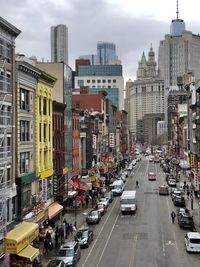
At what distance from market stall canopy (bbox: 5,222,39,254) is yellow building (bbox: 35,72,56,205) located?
859cm

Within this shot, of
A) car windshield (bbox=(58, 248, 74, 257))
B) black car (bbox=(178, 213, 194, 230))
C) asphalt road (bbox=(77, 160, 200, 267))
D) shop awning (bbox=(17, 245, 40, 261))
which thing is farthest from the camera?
black car (bbox=(178, 213, 194, 230))

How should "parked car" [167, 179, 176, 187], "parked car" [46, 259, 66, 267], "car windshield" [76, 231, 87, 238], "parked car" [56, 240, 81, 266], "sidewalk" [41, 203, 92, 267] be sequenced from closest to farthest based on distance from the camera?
"parked car" [46, 259, 66, 267] → "parked car" [56, 240, 81, 266] → "sidewalk" [41, 203, 92, 267] → "car windshield" [76, 231, 87, 238] → "parked car" [167, 179, 176, 187]

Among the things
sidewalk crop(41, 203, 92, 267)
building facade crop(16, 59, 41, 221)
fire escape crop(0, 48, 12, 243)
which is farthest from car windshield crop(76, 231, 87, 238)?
fire escape crop(0, 48, 12, 243)

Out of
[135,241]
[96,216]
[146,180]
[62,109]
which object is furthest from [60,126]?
[146,180]

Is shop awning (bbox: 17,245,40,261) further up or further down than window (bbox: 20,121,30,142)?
further down

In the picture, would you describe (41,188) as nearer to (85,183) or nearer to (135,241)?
(135,241)

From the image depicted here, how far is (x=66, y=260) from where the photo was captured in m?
36.3

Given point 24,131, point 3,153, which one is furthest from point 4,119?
point 24,131

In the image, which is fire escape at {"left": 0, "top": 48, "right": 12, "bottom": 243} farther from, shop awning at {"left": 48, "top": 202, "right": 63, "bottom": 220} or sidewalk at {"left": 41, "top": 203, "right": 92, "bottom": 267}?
shop awning at {"left": 48, "top": 202, "right": 63, "bottom": 220}

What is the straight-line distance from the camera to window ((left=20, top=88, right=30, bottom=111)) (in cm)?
4532

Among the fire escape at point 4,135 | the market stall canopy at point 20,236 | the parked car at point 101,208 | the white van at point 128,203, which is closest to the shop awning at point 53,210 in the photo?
the parked car at point 101,208

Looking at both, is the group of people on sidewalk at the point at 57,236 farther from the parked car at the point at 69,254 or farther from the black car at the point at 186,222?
the black car at the point at 186,222

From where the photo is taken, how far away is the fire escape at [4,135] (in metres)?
35.9

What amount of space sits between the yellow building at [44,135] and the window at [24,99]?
9.55 ft
